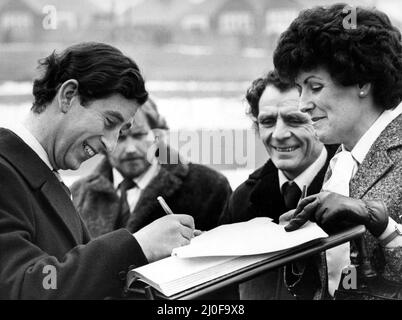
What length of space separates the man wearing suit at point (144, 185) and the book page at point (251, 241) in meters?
0.89

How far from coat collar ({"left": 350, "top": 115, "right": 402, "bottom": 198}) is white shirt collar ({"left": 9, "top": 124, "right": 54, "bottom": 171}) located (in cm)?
63

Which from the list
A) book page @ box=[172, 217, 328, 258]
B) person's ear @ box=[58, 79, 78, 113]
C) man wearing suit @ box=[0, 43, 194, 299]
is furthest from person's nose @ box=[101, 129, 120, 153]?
book page @ box=[172, 217, 328, 258]

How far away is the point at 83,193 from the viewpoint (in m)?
2.45

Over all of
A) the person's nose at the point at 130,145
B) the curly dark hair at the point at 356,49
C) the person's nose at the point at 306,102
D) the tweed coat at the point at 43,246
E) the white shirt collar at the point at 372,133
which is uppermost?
the curly dark hair at the point at 356,49

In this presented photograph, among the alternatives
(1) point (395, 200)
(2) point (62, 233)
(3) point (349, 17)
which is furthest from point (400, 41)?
(2) point (62, 233)

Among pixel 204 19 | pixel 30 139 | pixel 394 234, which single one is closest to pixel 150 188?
pixel 204 19

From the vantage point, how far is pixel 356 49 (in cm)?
133

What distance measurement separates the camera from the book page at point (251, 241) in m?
1.12

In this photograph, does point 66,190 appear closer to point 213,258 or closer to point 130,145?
point 213,258

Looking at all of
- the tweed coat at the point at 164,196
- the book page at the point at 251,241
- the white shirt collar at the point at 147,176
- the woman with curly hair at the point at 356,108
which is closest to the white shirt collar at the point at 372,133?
the woman with curly hair at the point at 356,108

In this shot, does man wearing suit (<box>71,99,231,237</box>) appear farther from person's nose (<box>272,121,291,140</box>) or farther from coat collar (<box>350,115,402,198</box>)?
coat collar (<box>350,115,402,198</box>)

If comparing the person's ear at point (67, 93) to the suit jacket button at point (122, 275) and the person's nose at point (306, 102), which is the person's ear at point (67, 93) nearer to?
the suit jacket button at point (122, 275)

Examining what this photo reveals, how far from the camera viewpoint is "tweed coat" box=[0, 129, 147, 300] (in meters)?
1.15

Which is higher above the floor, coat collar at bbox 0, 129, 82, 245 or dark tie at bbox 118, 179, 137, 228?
coat collar at bbox 0, 129, 82, 245
